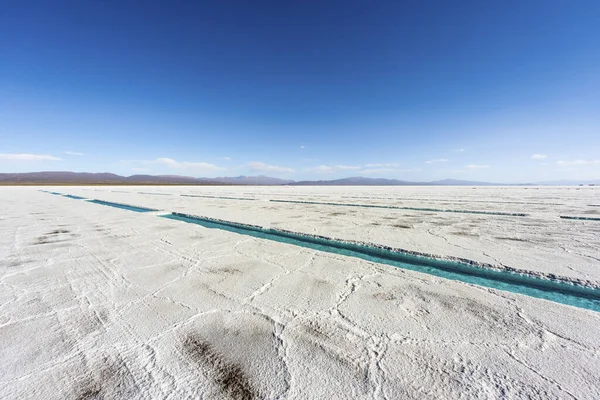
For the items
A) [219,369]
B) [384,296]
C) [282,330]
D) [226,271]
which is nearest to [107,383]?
[219,369]

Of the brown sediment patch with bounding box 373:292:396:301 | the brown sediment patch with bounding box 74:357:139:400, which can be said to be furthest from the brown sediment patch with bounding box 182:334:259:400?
the brown sediment patch with bounding box 373:292:396:301

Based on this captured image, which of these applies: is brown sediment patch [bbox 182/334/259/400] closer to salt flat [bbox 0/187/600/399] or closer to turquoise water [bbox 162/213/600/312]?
salt flat [bbox 0/187/600/399]

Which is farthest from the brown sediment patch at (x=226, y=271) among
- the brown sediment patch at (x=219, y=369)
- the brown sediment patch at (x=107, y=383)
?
the brown sediment patch at (x=107, y=383)

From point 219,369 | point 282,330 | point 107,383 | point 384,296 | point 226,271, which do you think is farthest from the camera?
point 226,271

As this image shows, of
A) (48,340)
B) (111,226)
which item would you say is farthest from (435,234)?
(111,226)

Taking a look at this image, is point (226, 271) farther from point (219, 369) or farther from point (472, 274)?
point (472, 274)

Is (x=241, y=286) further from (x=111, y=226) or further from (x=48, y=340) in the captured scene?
(x=111, y=226)
